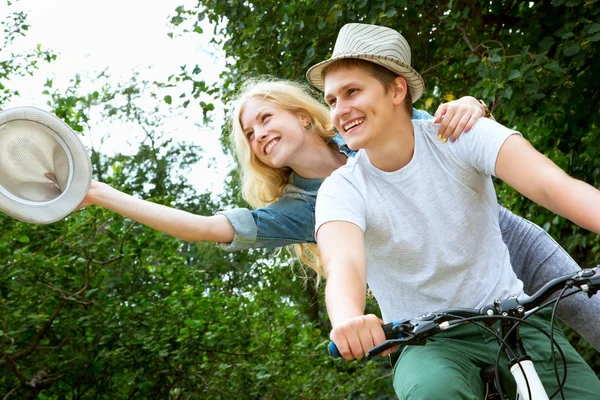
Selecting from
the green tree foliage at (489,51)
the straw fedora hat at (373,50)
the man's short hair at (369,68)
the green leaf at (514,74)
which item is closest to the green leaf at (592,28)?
the green tree foliage at (489,51)

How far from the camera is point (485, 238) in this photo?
3.02 m

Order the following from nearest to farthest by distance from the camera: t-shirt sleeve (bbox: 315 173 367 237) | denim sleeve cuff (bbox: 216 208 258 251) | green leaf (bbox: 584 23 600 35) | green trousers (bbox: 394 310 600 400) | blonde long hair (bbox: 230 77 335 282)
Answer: green trousers (bbox: 394 310 600 400) → t-shirt sleeve (bbox: 315 173 367 237) → denim sleeve cuff (bbox: 216 208 258 251) → blonde long hair (bbox: 230 77 335 282) → green leaf (bbox: 584 23 600 35)

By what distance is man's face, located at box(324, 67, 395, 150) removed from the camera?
3074 millimetres

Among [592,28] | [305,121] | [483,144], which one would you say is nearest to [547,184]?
[483,144]

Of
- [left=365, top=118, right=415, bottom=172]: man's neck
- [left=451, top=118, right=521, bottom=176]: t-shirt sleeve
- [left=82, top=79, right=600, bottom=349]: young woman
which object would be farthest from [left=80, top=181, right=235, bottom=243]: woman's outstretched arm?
[left=451, top=118, right=521, bottom=176]: t-shirt sleeve

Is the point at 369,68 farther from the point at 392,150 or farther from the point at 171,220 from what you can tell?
the point at 171,220

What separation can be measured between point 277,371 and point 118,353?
4.28 feet

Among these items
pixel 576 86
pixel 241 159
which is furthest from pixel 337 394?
pixel 241 159

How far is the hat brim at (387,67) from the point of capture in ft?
10.3

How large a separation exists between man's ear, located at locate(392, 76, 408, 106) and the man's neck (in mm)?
143

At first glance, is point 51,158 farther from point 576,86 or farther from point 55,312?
point 576,86

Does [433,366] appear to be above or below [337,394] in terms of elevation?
below

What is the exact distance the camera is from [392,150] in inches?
121

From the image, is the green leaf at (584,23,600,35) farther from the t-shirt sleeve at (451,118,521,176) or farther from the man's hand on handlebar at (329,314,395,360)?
the man's hand on handlebar at (329,314,395,360)
